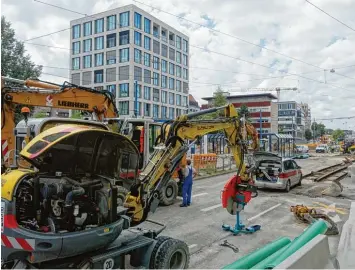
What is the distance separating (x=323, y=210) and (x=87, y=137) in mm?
10518

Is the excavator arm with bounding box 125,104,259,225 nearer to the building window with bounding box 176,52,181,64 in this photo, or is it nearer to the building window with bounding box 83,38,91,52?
the building window with bounding box 83,38,91,52

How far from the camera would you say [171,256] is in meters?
5.48

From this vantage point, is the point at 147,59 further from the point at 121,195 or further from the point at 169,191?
the point at 121,195

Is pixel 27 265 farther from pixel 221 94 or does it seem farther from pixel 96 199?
pixel 221 94

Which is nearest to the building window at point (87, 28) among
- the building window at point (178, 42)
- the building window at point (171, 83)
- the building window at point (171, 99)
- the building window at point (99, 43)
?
the building window at point (99, 43)

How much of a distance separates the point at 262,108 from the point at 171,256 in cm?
9459

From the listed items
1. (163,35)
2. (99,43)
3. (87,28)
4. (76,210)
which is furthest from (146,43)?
(76,210)

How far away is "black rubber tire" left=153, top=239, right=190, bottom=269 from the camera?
17.6 feet

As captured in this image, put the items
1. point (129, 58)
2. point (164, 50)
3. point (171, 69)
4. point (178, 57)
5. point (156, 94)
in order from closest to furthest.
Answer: point (129, 58)
point (156, 94)
point (164, 50)
point (171, 69)
point (178, 57)

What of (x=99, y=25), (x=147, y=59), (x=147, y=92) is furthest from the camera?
(x=147, y=92)

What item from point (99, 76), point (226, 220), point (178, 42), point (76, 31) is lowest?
point (226, 220)

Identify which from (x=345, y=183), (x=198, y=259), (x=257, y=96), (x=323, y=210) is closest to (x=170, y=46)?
A: (x=257, y=96)

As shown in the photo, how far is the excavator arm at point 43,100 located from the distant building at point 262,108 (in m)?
79.0

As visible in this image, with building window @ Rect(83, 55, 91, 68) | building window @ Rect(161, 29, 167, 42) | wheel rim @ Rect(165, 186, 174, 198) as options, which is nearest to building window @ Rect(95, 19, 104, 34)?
building window @ Rect(83, 55, 91, 68)
